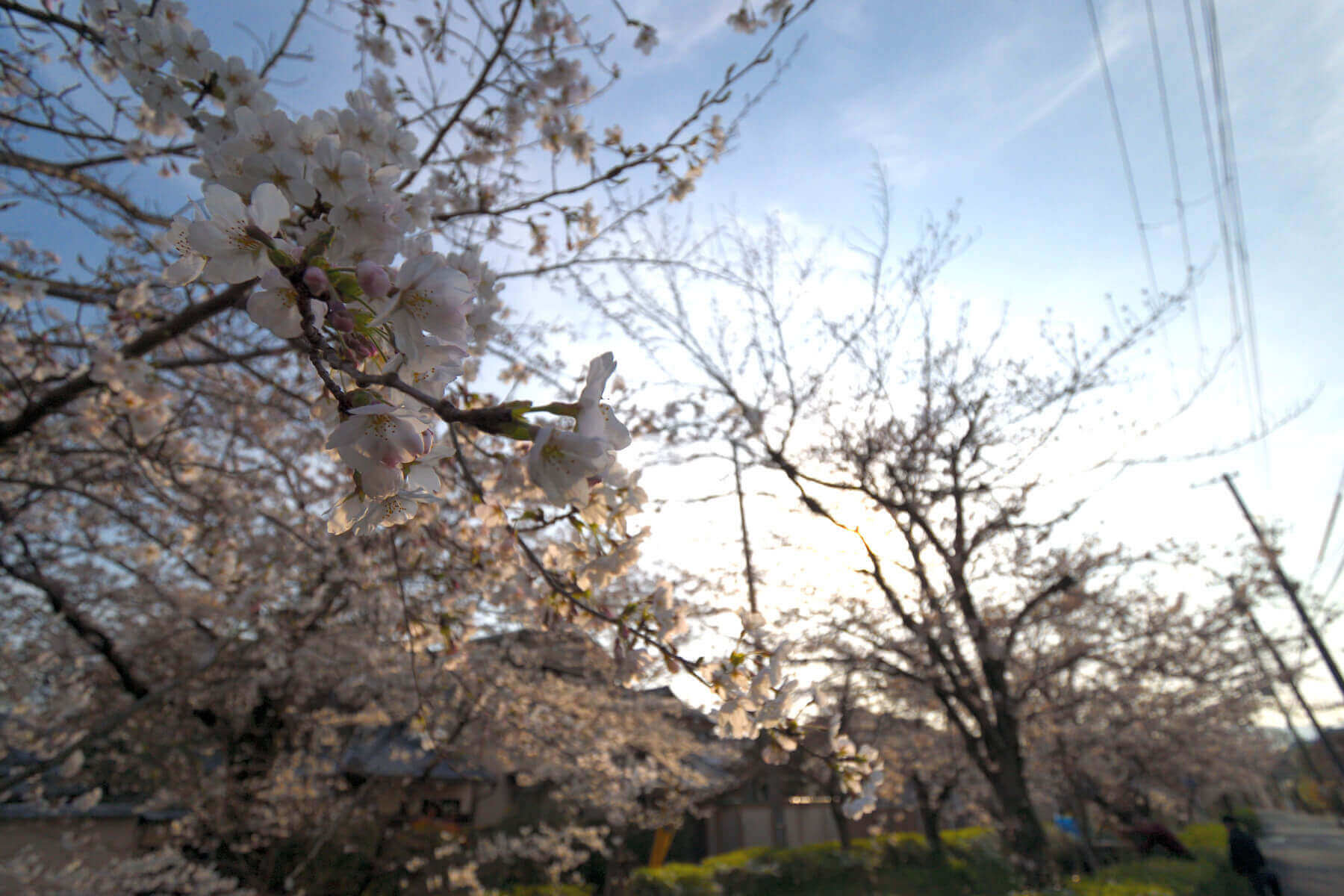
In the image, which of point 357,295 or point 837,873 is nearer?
point 357,295

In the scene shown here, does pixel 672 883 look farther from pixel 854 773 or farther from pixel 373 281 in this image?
pixel 373 281

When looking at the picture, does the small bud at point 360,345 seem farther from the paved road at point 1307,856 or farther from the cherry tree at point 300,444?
the paved road at point 1307,856

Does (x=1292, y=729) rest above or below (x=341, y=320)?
above

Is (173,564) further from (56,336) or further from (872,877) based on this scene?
(872,877)

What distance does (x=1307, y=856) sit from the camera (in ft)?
51.8

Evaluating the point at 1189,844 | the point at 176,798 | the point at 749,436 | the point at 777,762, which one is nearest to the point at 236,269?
the point at 777,762

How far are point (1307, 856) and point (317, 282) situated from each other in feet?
82.4

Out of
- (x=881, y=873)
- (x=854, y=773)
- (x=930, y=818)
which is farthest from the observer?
(x=930, y=818)

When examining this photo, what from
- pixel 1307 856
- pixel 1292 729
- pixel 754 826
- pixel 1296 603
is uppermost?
pixel 1296 603

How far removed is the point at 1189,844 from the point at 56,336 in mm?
24575

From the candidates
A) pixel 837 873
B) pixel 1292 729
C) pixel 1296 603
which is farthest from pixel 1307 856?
pixel 837 873

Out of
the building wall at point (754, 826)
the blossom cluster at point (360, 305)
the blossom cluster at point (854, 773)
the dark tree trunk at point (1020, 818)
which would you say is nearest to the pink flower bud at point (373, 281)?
the blossom cluster at point (360, 305)

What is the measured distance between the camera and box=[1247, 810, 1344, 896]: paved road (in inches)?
440

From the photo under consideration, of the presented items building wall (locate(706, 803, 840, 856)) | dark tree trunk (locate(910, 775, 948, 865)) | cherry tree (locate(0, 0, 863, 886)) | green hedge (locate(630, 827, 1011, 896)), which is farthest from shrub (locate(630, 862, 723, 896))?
building wall (locate(706, 803, 840, 856))
